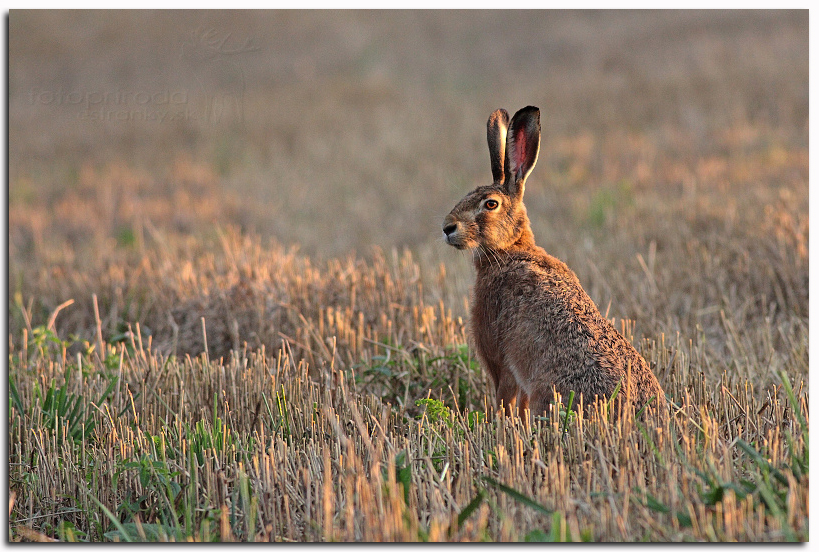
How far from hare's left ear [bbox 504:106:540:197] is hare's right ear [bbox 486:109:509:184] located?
0.04 meters

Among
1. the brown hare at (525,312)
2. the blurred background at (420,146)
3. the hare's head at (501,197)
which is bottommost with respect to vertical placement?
the brown hare at (525,312)

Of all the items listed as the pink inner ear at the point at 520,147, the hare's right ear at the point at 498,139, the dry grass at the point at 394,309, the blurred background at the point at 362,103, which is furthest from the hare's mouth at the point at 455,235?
the blurred background at the point at 362,103

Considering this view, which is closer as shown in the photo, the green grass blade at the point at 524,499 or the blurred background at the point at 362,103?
the green grass blade at the point at 524,499

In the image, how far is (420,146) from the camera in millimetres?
15445

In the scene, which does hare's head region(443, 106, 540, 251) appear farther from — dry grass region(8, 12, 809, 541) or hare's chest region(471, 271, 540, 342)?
dry grass region(8, 12, 809, 541)

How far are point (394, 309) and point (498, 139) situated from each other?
2087mm

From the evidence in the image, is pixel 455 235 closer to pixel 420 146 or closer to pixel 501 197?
pixel 501 197

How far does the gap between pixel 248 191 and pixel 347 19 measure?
1450 cm

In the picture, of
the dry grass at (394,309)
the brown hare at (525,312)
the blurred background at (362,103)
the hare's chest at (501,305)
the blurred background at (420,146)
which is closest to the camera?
the dry grass at (394,309)

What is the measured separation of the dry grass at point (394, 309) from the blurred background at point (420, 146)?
0.07m

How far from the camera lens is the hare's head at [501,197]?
4141 millimetres

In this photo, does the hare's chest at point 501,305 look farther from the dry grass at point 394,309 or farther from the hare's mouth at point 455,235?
the dry grass at point 394,309

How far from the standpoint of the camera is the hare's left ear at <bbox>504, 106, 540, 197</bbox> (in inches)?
159

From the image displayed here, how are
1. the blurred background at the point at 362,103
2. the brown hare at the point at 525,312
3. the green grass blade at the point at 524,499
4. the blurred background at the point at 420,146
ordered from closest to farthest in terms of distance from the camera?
1. the green grass blade at the point at 524,499
2. the brown hare at the point at 525,312
3. the blurred background at the point at 420,146
4. the blurred background at the point at 362,103
